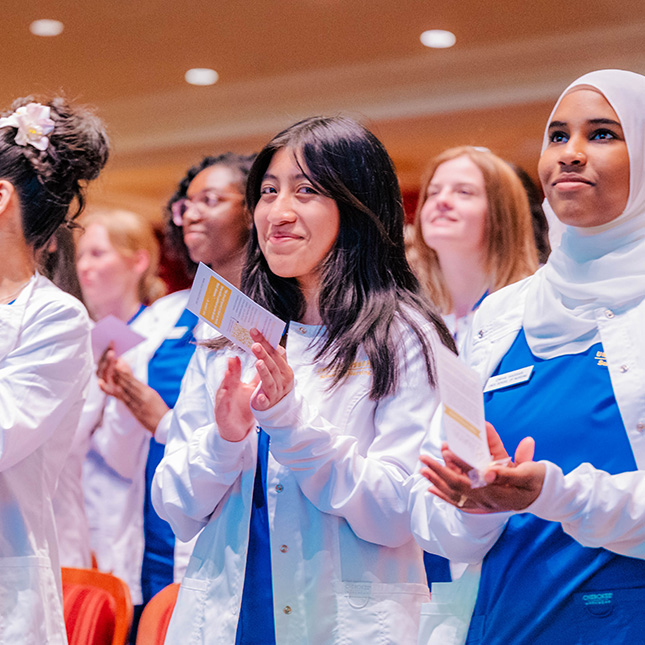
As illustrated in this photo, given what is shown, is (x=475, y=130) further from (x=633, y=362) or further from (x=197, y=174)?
(x=633, y=362)

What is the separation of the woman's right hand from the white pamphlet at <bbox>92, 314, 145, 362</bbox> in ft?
3.21

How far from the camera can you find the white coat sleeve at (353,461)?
1721 mm

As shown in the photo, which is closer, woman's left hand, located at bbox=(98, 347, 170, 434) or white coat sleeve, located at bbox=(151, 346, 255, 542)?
white coat sleeve, located at bbox=(151, 346, 255, 542)

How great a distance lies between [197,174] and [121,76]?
6.19 ft

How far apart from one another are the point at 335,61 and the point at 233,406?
3084 mm

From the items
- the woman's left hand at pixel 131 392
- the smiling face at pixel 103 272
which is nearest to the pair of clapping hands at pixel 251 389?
the woman's left hand at pixel 131 392

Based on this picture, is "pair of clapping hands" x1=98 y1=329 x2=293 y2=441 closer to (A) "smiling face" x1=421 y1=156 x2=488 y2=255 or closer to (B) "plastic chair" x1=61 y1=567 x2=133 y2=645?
(B) "plastic chair" x1=61 y1=567 x2=133 y2=645

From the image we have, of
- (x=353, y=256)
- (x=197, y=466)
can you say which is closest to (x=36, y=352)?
(x=197, y=466)

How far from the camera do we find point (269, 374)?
1704mm

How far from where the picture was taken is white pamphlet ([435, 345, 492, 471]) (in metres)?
1.33

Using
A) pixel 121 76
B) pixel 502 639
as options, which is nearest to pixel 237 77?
pixel 121 76

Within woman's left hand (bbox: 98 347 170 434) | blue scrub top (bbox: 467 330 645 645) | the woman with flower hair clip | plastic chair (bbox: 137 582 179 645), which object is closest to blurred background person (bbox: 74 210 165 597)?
woman's left hand (bbox: 98 347 170 434)

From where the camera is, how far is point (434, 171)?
3025mm

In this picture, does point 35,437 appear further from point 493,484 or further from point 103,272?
point 103,272
